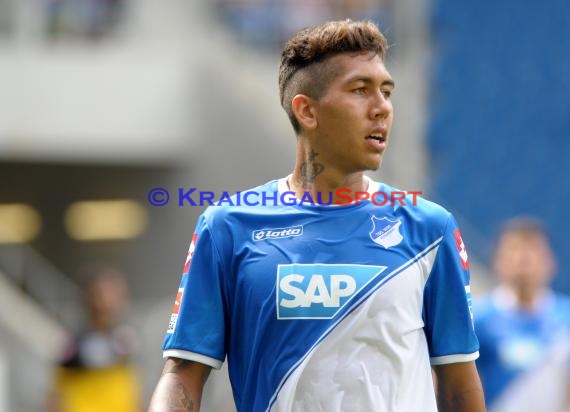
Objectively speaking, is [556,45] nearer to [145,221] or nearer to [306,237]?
[145,221]

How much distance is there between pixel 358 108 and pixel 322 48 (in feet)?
0.68

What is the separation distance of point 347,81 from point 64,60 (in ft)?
37.2

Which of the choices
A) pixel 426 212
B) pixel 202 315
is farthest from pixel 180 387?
pixel 426 212

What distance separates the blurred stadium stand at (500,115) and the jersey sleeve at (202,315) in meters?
10.5

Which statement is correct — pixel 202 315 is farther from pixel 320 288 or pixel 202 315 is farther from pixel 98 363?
pixel 98 363

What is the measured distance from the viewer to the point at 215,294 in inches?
142

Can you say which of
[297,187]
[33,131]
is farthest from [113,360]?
[297,187]

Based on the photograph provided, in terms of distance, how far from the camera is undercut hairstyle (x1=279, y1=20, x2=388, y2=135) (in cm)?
364

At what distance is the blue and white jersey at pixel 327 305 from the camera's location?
348cm

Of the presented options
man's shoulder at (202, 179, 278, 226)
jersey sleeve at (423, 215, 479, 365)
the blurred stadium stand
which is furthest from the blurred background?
jersey sleeve at (423, 215, 479, 365)

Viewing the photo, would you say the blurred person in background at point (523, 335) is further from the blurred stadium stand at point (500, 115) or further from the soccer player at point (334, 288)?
the blurred stadium stand at point (500, 115)

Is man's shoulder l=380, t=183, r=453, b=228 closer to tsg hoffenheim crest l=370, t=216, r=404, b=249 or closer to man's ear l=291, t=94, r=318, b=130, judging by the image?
tsg hoffenheim crest l=370, t=216, r=404, b=249

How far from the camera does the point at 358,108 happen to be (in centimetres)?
361

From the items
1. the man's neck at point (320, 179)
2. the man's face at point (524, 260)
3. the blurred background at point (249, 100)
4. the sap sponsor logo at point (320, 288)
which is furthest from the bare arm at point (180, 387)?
the blurred background at point (249, 100)
